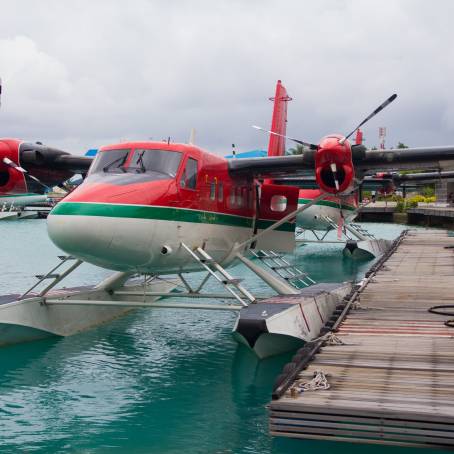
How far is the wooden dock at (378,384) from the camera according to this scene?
232 inches

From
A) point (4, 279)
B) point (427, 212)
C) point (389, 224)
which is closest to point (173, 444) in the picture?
point (4, 279)

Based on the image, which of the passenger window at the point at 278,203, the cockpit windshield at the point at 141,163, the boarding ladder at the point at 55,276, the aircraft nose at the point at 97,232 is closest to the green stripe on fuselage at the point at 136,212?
the aircraft nose at the point at 97,232

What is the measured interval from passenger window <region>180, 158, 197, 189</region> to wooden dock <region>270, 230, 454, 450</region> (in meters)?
3.66

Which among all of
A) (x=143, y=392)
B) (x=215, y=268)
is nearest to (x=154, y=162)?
(x=215, y=268)

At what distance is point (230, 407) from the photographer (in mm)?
9094

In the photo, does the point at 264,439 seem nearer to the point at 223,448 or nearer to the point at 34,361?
the point at 223,448

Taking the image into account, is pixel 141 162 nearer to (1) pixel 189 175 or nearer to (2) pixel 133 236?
(1) pixel 189 175

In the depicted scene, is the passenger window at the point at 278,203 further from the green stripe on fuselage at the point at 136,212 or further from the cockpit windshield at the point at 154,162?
the cockpit windshield at the point at 154,162

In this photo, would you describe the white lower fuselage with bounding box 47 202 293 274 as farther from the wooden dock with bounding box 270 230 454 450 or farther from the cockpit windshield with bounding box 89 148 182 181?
the wooden dock with bounding box 270 230 454 450

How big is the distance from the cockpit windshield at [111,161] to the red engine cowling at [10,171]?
117 inches

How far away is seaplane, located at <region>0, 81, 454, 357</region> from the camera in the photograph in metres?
10.0

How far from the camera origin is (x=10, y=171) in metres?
13.4

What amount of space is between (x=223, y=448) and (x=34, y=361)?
17.2 ft

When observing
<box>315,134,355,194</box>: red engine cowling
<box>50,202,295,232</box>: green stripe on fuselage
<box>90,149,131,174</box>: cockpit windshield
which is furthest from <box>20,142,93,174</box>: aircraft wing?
<box>315,134,355,194</box>: red engine cowling
